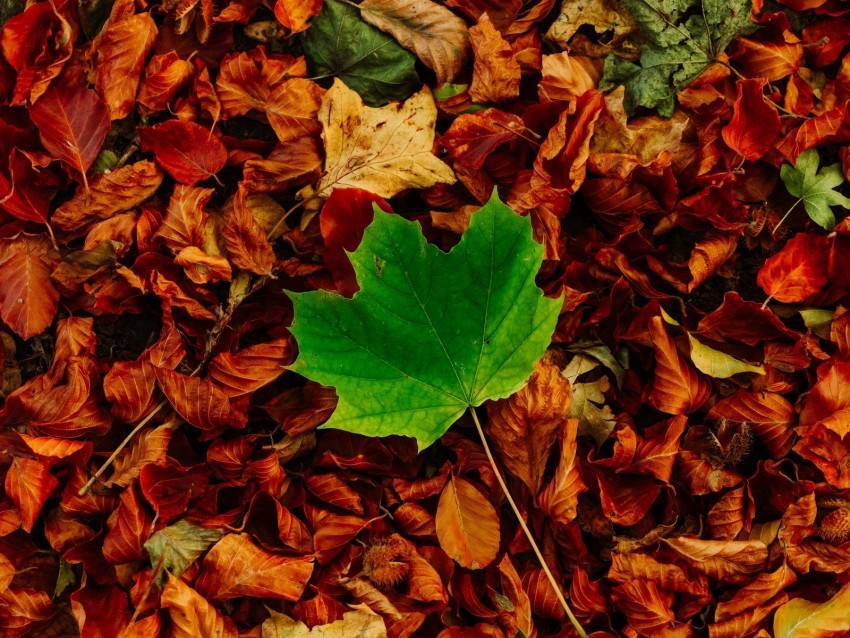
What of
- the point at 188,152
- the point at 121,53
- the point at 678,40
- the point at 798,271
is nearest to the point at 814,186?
the point at 798,271

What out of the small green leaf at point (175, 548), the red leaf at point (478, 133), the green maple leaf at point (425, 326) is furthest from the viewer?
the red leaf at point (478, 133)

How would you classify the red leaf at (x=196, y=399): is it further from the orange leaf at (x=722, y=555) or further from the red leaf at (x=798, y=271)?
the red leaf at (x=798, y=271)

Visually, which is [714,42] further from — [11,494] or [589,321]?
[11,494]

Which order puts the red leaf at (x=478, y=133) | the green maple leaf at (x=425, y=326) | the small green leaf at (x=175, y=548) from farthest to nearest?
the red leaf at (x=478, y=133) < the small green leaf at (x=175, y=548) < the green maple leaf at (x=425, y=326)

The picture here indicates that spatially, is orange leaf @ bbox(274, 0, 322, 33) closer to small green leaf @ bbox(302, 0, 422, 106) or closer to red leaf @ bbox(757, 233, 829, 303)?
small green leaf @ bbox(302, 0, 422, 106)

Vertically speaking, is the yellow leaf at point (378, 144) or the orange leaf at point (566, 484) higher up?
the yellow leaf at point (378, 144)

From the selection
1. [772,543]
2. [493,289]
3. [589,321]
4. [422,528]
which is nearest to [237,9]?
[493,289]

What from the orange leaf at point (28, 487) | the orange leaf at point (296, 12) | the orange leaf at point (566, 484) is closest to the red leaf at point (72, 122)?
the orange leaf at point (296, 12)
